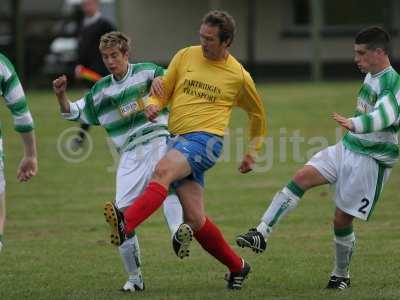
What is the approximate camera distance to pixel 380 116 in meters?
7.34

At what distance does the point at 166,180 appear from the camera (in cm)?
753

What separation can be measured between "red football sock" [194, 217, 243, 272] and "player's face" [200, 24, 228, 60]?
4.10 ft

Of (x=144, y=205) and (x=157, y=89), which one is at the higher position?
(x=157, y=89)

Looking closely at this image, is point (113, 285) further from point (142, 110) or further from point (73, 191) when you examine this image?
point (73, 191)

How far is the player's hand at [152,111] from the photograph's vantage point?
299 inches

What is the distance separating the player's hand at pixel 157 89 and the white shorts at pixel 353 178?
125 centimetres

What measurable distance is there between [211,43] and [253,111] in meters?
0.73

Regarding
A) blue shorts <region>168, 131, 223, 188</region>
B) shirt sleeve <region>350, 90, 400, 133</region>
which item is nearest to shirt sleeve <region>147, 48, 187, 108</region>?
blue shorts <region>168, 131, 223, 188</region>

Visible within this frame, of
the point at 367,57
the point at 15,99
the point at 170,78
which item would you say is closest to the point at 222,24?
A: the point at 170,78

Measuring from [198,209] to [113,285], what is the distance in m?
1.05

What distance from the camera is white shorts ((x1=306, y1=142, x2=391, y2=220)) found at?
7.80 metres

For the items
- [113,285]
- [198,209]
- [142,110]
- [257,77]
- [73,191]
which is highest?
[142,110]

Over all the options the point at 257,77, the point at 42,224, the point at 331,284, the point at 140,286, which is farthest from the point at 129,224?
the point at 257,77

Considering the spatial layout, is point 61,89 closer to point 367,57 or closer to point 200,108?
point 200,108
